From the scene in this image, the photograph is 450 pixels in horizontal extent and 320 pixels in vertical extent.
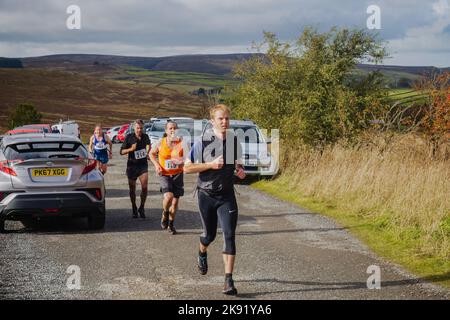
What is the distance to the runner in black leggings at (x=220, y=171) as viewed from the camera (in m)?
7.02

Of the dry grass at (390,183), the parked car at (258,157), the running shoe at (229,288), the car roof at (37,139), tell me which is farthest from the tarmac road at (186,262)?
the parked car at (258,157)

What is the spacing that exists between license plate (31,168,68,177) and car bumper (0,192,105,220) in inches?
13.6

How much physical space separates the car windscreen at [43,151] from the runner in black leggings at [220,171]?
4221mm

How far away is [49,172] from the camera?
10461 mm

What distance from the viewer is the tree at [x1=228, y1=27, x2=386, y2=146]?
21.3 m

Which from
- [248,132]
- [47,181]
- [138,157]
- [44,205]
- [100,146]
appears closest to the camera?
[44,205]

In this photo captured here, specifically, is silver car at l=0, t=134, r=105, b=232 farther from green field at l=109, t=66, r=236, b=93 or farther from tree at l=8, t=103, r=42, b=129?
green field at l=109, t=66, r=236, b=93

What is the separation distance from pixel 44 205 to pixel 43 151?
103 cm

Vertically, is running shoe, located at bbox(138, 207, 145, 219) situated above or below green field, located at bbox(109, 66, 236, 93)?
below

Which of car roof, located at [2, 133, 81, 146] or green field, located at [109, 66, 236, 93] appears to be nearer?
car roof, located at [2, 133, 81, 146]

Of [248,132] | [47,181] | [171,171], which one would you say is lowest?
[47,181]

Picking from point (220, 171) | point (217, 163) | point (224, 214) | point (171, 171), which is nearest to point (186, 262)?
point (224, 214)

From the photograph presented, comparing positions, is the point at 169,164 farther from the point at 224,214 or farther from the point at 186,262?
the point at 224,214

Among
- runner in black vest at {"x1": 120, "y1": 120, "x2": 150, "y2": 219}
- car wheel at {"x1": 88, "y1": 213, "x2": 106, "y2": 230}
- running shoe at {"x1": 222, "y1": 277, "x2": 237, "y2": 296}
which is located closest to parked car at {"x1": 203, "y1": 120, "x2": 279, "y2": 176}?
runner in black vest at {"x1": 120, "y1": 120, "x2": 150, "y2": 219}
